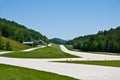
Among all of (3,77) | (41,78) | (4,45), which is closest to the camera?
(3,77)

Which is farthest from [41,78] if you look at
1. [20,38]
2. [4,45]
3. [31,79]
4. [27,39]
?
[27,39]

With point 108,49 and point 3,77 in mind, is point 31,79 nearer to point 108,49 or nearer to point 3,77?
point 3,77

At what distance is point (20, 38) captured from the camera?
168 metres

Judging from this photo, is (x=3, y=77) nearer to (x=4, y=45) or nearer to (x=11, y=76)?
(x=11, y=76)

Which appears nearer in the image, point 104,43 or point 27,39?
point 104,43

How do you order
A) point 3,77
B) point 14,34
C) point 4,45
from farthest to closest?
point 14,34
point 4,45
point 3,77

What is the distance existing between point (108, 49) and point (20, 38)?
2867 inches

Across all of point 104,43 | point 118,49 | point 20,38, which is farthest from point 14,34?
point 118,49

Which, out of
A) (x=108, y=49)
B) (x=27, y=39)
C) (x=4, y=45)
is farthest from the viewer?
(x=27, y=39)

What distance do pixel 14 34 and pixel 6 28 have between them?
608cm

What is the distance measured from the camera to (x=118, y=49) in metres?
99.2

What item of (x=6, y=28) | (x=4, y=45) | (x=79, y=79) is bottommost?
(x=79, y=79)

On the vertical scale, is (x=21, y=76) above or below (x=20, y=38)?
below

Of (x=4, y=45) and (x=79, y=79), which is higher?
(x=4, y=45)
